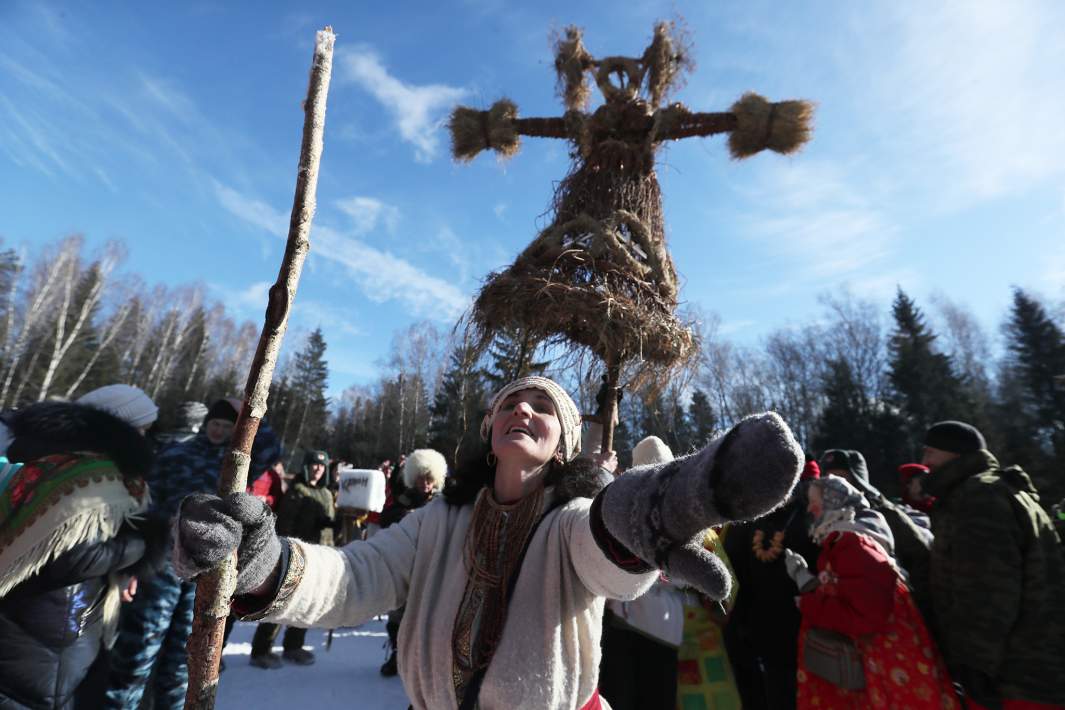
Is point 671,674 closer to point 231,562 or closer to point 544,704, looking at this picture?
point 544,704

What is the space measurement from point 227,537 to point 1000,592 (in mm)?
3089

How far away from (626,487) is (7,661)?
279 centimetres

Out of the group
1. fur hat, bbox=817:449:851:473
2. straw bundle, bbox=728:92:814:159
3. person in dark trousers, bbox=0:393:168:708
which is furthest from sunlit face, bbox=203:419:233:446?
fur hat, bbox=817:449:851:473

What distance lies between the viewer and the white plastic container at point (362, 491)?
5.63 meters

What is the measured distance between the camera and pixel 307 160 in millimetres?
1250

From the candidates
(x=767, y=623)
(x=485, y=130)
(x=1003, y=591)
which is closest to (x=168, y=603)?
(x=767, y=623)

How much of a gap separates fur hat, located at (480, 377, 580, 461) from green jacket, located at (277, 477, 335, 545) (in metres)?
4.84

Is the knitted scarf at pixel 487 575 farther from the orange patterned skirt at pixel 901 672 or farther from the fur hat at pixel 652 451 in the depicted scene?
the orange patterned skirt at pixel 901 672

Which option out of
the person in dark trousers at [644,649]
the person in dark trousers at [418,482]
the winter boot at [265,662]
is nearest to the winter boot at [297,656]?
the winter boot at [265,662]

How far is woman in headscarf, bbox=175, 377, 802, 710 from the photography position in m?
0.84

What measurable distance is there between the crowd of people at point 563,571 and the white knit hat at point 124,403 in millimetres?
13

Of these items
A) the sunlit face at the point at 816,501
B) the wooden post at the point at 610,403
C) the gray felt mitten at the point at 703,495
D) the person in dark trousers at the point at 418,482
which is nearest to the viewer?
the gray felt mitten at the point at 703,495

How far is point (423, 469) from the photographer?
491cm

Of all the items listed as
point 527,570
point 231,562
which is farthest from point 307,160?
point 527,570
